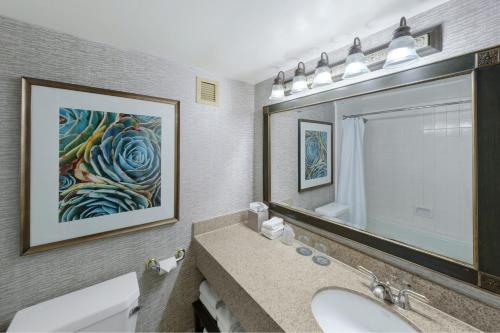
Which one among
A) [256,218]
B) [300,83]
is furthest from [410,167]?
[256,218]

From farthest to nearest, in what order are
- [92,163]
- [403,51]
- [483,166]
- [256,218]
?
1. [256,218]
2. [92,163]
3. [403,51]
4. [483,166]

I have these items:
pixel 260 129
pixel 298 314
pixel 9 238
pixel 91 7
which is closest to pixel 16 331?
pixel 9 238

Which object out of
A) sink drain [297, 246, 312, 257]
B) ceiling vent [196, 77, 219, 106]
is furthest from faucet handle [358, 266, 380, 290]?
ceiling vent [196, 77, 219, 106]

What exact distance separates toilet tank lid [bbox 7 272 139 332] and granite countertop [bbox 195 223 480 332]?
0.49 metres

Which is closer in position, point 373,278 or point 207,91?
point 373,278

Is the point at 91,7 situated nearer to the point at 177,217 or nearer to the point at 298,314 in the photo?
the point at 177,217

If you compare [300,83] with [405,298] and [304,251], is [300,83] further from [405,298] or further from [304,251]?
[405,298]

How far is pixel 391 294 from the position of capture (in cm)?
83

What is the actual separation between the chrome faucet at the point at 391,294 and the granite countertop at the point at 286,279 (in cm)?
2

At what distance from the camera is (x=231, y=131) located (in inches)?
63.6

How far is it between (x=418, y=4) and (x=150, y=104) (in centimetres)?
143

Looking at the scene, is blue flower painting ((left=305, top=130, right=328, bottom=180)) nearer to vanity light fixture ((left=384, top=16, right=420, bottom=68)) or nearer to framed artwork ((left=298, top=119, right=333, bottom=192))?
framed artwork ((left=298, top=119, right=333, bottom=192))

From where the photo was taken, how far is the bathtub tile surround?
696 mm

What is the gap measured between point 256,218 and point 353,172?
2.57ft
